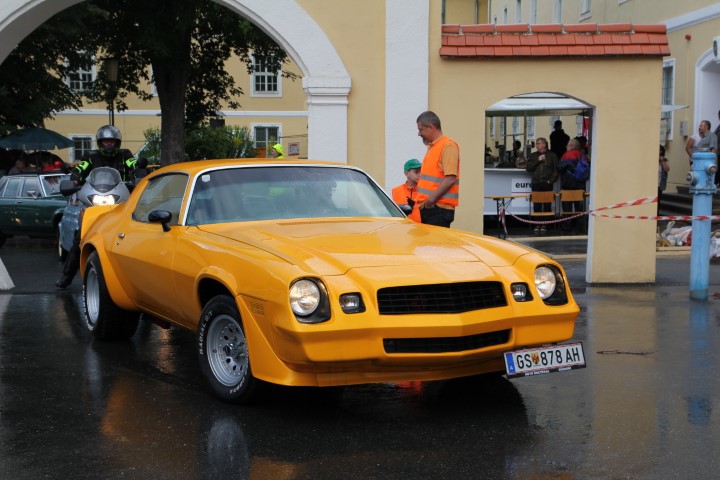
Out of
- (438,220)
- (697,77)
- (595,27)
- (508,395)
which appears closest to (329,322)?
(508,395)

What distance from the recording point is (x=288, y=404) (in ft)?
20.1

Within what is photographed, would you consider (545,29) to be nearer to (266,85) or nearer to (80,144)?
(80,144)

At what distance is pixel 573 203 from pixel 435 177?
10975 millimetres

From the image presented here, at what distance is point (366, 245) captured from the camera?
612 centimetres

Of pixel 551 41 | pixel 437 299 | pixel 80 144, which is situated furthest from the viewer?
pixel 80 144

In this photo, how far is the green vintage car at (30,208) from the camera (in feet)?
61.9

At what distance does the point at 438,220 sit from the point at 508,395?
10.2 feet

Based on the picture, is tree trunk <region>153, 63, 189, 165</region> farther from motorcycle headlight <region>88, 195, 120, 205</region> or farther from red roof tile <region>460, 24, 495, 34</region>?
red roof tile <region>460, 24, 495, 34</region>

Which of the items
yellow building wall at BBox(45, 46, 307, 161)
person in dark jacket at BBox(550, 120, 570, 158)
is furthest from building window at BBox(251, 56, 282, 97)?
person in dark jacket at BBox(550, 120, 570, 158)

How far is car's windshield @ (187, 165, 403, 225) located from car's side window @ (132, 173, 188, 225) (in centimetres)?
24

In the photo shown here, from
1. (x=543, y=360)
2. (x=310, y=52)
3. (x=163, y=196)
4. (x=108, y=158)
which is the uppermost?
(x=310, y=52)

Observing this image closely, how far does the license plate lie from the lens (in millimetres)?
5656

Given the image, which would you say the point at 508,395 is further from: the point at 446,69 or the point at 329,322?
the point at 446,69

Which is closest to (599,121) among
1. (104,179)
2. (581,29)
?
(581,29)
